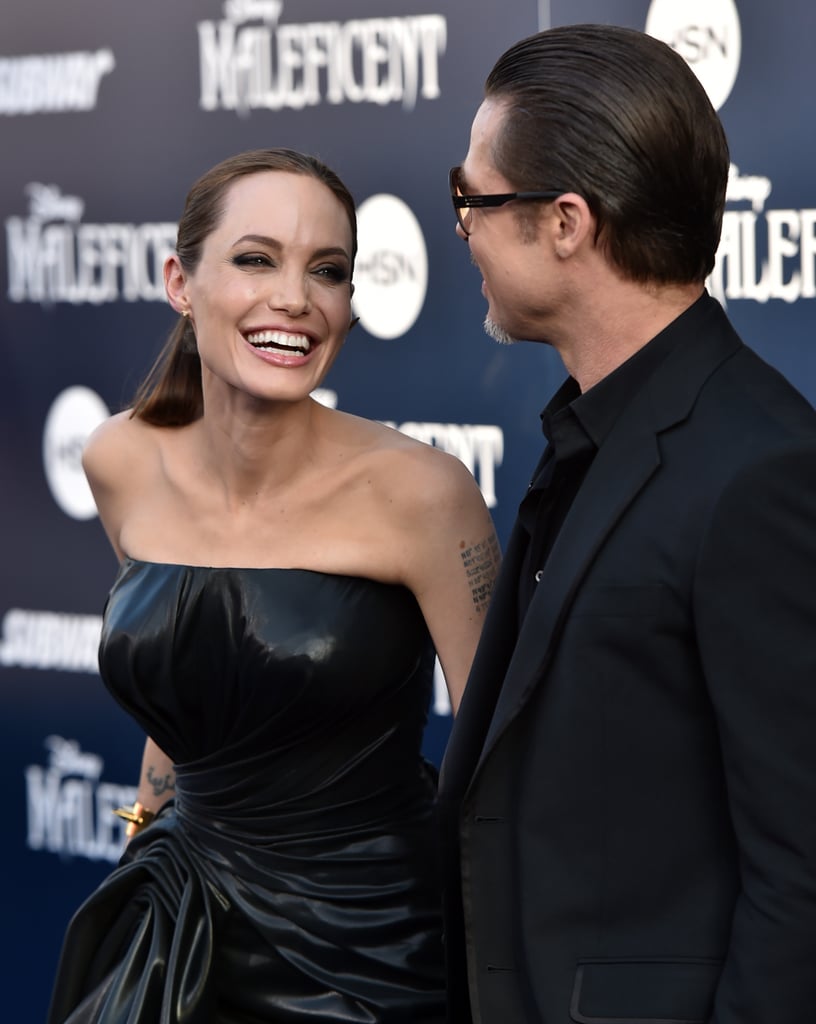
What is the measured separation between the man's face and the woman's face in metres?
0.57

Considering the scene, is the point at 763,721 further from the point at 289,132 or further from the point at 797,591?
the point at 289,132

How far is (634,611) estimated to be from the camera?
62.4 inches

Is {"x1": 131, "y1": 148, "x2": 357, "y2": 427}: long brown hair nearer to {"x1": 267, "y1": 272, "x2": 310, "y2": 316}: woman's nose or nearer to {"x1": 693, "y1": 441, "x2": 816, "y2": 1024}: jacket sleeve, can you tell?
{"x1": 267, "y1": 272, "x2": 310, "y2": 316}: woman's nose

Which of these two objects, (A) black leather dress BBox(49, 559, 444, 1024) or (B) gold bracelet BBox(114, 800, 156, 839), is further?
(B) gold bracelet BBox(114, 800, 156, 839)

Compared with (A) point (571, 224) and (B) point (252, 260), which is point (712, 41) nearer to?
(B) point (252, 260)

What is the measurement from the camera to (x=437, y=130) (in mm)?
3629

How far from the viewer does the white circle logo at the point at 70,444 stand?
428 centimetres

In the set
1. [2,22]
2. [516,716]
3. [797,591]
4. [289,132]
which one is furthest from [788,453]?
[2,22]

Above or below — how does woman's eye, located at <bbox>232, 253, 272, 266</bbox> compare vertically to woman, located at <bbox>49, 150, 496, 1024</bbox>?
above

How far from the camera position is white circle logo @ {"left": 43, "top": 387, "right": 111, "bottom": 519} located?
4.28 meters

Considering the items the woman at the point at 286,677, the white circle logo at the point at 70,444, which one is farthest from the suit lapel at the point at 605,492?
the white circle logo at the point at 70,444

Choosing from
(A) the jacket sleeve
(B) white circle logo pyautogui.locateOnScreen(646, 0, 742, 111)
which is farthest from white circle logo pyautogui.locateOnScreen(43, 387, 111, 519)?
(A) the jacket sleeve

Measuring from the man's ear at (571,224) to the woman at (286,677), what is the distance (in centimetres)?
68

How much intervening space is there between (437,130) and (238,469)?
1362 mm
